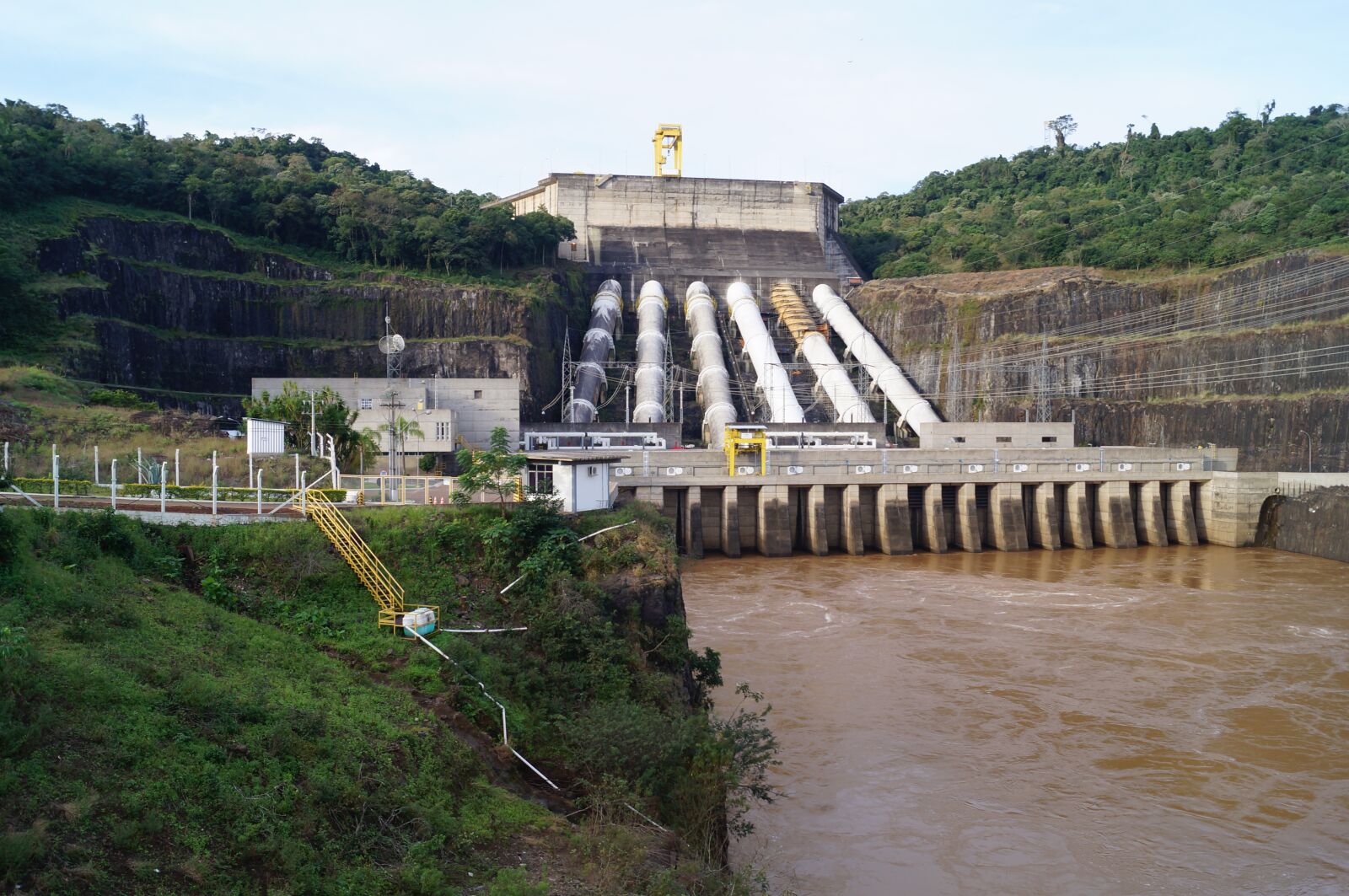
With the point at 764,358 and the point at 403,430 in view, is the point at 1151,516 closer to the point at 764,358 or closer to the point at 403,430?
the point at 764,358

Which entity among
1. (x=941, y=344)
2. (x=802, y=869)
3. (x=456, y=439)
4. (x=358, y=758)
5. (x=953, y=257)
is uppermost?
(x=953, y=257)

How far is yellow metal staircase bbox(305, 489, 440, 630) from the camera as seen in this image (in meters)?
14.8

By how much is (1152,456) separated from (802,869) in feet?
108

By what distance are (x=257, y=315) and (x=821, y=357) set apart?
98.0 feet

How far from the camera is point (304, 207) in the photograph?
60594mm

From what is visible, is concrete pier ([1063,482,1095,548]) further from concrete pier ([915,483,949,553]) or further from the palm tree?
the palm tree

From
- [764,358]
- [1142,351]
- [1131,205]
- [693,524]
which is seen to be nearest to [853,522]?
[693,524]

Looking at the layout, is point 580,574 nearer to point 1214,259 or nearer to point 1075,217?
point 1214,259

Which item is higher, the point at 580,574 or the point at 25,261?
the point at 25,261

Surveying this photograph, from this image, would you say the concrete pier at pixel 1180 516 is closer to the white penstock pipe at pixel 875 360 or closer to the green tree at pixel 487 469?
the white penstock pipe at pixel 875 360

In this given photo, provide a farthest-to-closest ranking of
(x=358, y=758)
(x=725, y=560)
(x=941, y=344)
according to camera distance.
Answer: (x=941, y=344), (x=725, y=560), (x=358, y=758)

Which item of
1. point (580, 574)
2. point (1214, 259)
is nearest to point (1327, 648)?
point (580, 574)

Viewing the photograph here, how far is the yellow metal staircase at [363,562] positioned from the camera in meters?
14.8

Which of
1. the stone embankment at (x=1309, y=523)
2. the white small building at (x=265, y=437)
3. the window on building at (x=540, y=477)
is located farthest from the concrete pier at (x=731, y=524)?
the stone embankment at (x=1309, y=523)
